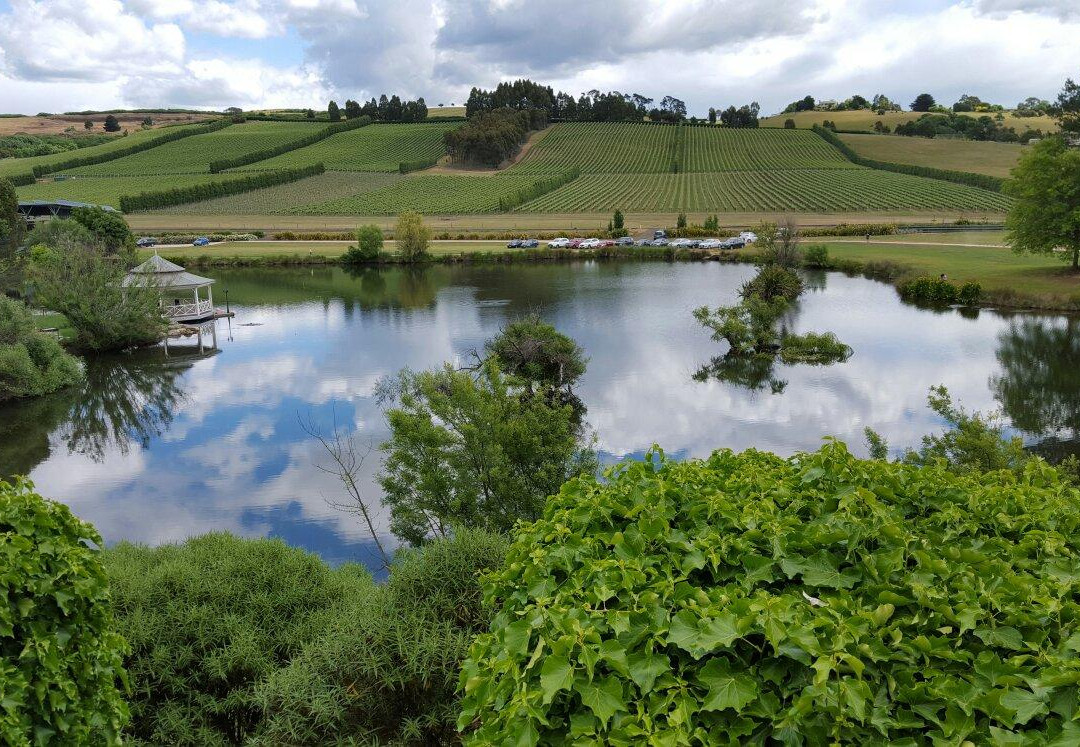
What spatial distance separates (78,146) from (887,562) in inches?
7040

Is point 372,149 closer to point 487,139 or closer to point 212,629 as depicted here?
point 487,139

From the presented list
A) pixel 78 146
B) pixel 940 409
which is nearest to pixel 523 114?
pixel 78 146

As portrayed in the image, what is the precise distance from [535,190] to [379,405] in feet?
277

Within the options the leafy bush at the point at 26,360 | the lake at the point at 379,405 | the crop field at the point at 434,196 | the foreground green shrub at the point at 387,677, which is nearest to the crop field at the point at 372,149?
the crop field at the point at 434,196

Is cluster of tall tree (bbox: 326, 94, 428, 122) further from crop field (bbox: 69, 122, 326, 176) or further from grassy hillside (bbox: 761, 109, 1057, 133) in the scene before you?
grassy hillside (bbox: 761, 109, 1057, 133)

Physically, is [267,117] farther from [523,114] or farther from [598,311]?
[598,311]

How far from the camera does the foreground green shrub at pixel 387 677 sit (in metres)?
6.90

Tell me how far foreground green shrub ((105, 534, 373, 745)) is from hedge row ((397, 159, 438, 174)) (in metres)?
125

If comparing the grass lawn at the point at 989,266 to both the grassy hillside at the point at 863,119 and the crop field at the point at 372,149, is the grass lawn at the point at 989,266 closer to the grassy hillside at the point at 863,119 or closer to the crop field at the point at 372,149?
the crop field at the point at 372,149

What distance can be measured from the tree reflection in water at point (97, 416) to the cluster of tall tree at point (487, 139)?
329 ft

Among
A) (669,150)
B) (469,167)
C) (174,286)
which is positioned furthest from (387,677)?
(669,150)

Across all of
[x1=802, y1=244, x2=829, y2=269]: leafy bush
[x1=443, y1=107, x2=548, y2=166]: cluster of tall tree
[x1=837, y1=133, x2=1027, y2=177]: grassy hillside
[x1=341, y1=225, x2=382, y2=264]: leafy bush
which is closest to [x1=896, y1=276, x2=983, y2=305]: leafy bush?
[x1=802, y1=244, x2=829, y2=269]: leafy bush

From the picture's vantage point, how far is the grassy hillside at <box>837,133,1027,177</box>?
374 ft

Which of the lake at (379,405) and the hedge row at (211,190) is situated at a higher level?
the hedge row at (211,190)
